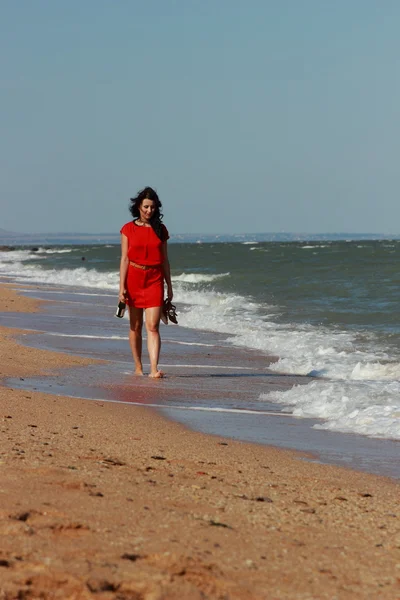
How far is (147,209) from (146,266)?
0.60 meters

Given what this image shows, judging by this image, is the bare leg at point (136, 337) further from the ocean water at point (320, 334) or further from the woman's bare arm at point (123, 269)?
the ocean water at point (320, 334)

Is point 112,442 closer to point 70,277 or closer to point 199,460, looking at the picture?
point 199,460

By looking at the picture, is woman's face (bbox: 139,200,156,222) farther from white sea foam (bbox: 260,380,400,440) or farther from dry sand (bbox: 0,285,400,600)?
dry sand (bbox: 0,285,400,600)

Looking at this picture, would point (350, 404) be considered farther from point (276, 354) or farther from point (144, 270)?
point (276, 354)

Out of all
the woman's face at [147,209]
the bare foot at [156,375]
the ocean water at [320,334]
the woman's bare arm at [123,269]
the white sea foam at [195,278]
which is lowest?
the white sea foam at [195,278]

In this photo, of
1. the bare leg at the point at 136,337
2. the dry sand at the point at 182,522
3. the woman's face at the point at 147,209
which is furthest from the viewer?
the bare leg at the point at 136,337

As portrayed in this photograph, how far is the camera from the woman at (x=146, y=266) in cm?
885

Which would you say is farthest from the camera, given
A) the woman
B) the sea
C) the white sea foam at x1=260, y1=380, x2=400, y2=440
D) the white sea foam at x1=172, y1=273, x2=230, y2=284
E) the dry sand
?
the white sea foam at x1=172, y1=273, x2=230, y2=284

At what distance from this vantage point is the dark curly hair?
8734mm

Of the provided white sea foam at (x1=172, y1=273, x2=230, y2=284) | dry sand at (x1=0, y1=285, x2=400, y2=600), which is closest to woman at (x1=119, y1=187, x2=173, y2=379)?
dry sand at (x1=0, y1=285, x2=400, y2=600)

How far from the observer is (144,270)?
9039mm

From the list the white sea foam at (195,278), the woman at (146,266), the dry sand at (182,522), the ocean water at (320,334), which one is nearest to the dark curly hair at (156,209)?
the woman at (146,266)

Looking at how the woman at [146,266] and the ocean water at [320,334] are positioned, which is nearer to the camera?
the ocean water at [320,334]

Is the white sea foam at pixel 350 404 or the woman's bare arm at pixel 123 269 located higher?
the woman's bare arm at pixel 123 269
